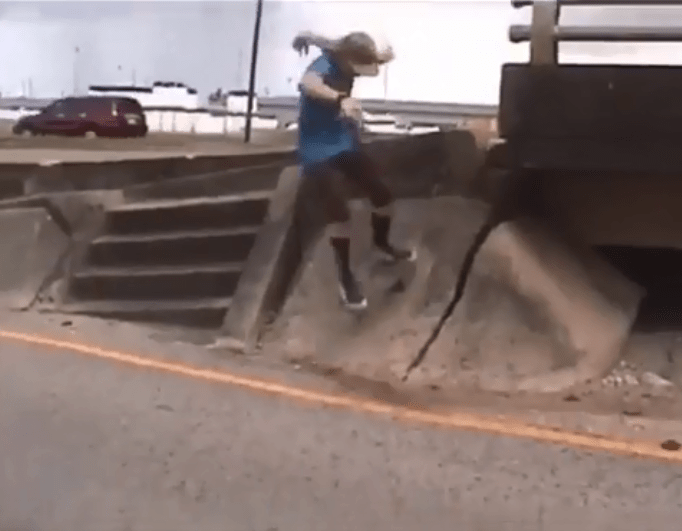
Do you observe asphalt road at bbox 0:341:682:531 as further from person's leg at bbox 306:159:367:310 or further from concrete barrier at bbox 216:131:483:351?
concrete barrier at bbox 216:131:483:351

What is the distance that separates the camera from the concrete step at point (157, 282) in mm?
9102

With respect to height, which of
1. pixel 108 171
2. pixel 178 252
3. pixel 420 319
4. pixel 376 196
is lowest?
pixel 420 319

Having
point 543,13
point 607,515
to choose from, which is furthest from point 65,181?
point 607,515

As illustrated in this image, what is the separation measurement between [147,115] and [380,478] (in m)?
27.9

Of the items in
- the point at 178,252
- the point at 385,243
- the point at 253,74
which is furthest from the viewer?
the point at 253,74

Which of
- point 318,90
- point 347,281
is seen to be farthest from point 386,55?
point 347,281

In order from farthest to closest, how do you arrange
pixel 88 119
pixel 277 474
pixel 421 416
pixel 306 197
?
pixel 88 119 < pixel 306 197 < pixel 421 416 < pixel 277 474

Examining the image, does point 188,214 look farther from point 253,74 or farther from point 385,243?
point 253,74

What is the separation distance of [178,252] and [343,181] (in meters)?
1.77

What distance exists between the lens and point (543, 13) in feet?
27.2

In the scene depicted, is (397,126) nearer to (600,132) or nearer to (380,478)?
(600,132)

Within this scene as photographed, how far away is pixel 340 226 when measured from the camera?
8305 mm

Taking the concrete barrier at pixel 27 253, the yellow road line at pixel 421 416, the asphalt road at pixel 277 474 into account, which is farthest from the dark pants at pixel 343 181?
the concrete barrier at pixel 27 253

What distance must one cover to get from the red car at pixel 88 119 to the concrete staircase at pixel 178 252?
22.1 meters
